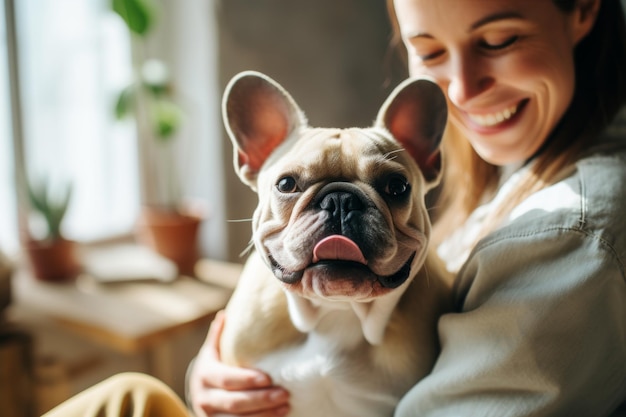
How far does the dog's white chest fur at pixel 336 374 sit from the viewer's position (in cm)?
63

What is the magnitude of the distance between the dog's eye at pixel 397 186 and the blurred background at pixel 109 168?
1.74ft

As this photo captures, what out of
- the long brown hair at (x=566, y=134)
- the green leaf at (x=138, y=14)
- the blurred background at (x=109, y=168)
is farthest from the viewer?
the green leaf at (x=138, y=14)

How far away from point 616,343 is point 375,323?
0.84 ft

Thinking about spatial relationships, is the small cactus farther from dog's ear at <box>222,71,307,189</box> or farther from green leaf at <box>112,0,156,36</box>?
dog's ear at <box>222,71,307,189</box>

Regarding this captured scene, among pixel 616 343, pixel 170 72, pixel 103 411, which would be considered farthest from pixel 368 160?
pixel 170 72

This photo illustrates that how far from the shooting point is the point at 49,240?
1.59 meters

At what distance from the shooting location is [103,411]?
2.27 feet

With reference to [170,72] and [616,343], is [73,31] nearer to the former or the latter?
[170,72]

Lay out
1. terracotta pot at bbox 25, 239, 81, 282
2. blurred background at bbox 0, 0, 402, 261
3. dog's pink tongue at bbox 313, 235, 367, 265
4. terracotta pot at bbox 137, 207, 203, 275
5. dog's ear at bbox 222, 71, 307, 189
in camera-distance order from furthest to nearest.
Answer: terracotta pot at bbox 25, 239, 81, 282 → terracotta pot at bbox 137, 207, 203, 275 → blurred background at bbox 0, 0, 402, 261 → dog's ear at bbox 222, 71, 307, 189 → dog's pink tongue at bbox 313, 235, 367, 265

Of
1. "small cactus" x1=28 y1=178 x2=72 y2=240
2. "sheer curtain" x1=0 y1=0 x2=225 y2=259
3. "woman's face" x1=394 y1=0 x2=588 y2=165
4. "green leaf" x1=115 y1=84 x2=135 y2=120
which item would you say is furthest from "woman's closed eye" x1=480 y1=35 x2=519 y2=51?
"small cactus" x1=28 y1=178 x2=72 y2=240

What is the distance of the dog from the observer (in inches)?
19.5

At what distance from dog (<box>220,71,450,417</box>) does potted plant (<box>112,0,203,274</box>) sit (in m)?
0.79

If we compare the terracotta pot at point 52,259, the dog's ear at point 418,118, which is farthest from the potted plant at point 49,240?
the dog's ear at point 418,118

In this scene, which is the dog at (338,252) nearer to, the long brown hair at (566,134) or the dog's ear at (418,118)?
the dog's ear at (418,118)
